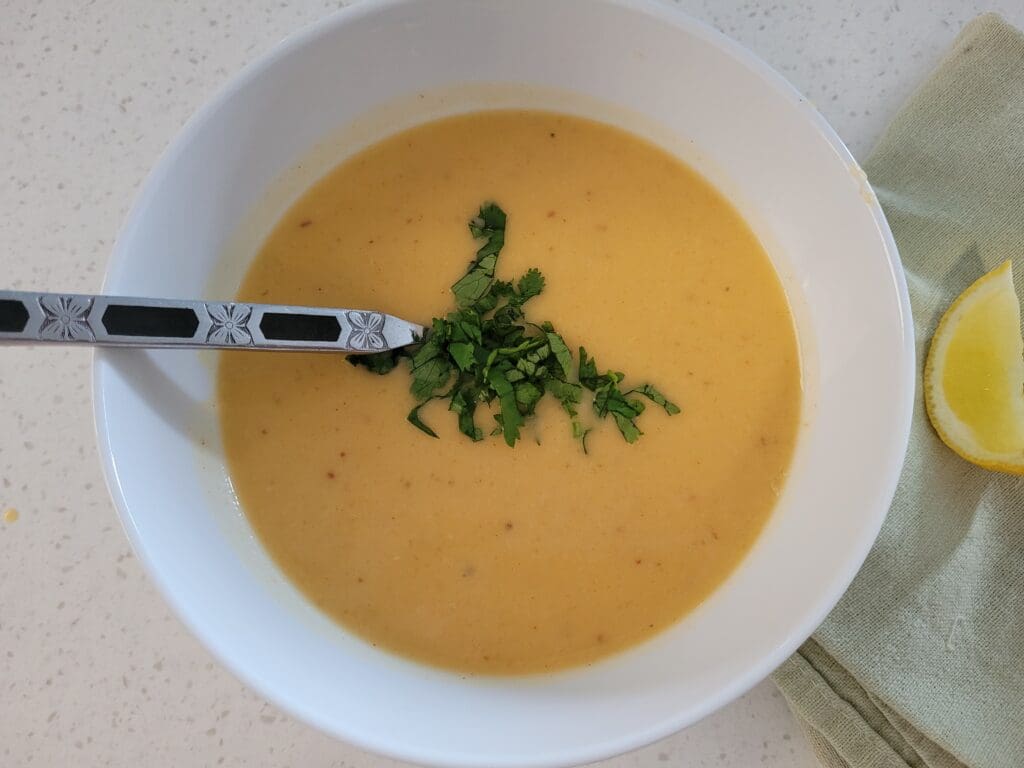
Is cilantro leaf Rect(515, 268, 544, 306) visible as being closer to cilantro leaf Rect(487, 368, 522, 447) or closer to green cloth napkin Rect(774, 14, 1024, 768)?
cilantro leaf Rect(487, 368, 522, 447)

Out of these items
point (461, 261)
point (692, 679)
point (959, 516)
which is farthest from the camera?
point (461, 261)

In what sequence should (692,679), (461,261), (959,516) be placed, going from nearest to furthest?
(692,679) < (959,516) < (461,261)

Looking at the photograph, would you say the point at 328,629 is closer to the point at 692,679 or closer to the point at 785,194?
the point at 692,679

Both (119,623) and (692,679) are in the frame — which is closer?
(692,679)

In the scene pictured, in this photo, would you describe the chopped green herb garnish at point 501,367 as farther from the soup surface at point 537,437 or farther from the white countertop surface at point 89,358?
the white countertop surface at point 89,358

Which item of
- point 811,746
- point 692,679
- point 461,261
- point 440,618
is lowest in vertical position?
point 440,618

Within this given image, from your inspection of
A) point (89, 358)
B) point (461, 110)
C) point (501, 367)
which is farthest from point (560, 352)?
point (89, 358)

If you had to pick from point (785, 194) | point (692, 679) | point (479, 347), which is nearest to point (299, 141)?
point (479, 347)
